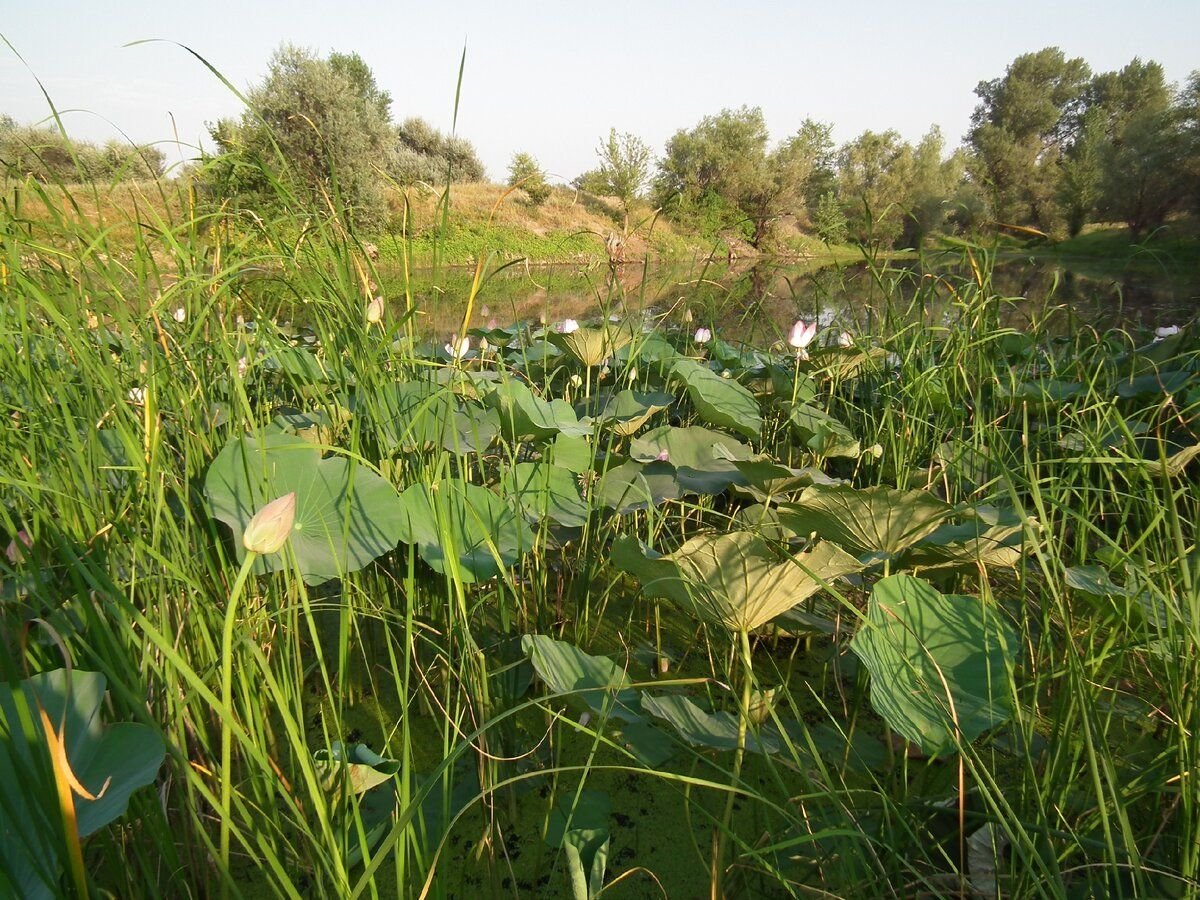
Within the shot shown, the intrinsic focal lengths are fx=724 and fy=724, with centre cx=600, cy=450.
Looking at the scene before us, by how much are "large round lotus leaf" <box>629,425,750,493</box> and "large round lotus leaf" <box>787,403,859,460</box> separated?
0.54ft

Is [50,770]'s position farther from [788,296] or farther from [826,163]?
[826,163]

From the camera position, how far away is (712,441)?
4.66 feet

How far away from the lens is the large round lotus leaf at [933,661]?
2.25ft

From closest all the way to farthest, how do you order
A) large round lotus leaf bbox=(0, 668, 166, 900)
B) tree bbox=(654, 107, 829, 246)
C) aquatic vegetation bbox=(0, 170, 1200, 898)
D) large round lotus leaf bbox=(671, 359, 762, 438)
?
large round lotus leaf bbox=(0, 668, 166, 900) → aquatic vegetation bbox=(0, 170, 1200, 898) → large round lotus leaf bbox=(671, 359, 762, 438) → tree bbox=(654, 107, 829, 246)

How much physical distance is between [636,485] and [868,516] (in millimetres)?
422

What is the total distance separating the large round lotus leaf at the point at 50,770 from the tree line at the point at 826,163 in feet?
2.09

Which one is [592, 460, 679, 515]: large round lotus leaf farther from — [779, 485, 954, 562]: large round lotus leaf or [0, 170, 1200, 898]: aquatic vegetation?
[779, 485, 954, 562]: large round lotus leaf

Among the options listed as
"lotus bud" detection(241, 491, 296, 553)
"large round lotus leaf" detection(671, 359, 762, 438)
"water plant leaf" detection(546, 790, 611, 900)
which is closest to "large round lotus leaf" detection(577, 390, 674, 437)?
"large round lotus leaf" detection(671, 359, 762, 438)

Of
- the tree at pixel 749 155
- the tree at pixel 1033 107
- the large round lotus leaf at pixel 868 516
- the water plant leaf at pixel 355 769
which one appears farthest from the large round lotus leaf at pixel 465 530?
the tree at pixel 1033 107

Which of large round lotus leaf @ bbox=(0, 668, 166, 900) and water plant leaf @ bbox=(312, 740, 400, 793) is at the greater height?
large round lotus leaf @ bbox=(0, 668, 166, 900)

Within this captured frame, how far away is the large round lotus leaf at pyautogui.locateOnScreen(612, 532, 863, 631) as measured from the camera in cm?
74

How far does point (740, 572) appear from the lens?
0.74 meters

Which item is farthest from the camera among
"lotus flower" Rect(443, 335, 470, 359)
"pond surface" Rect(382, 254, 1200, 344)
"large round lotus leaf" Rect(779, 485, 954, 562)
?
"pond surface" Rect(382, 254, 1200, 344)

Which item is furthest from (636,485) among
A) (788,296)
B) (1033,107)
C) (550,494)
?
(1033,107)
